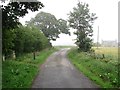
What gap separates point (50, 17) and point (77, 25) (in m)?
22.7

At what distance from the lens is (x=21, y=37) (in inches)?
1721

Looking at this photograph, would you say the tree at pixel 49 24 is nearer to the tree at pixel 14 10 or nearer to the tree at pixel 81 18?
the tree at pixel 81 18

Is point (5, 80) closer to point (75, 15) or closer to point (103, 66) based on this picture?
point (103, 66)

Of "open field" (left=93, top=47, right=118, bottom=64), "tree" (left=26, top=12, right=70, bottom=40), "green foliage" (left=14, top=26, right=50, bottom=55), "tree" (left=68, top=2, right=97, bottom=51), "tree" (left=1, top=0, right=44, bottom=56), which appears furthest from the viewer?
"tree" (left=26, top=12, right=70, bottom=40)

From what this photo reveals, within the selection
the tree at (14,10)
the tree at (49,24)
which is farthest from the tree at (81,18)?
the tree at (14,10)

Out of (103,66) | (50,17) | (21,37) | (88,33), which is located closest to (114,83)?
(103,66)

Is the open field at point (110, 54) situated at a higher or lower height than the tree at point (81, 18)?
lower

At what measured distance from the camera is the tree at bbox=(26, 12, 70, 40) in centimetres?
8875

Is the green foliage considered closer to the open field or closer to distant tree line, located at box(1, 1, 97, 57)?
distant tree line, located at box(1, 1, 97, 57)

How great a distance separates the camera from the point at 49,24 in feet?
292

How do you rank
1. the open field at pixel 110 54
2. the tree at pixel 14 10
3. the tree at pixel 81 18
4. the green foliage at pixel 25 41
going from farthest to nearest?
the tree at pixel 81 18
the green foliage at pixel 25 41
the open field at pixel 110 54
the tree at pixel 14 10

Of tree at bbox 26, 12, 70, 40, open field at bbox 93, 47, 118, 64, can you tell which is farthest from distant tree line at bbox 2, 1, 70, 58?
open field at bbox 93, 47, 118, 64

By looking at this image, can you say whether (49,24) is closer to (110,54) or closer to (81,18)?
(81,18)

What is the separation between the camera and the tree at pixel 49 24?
8875 centimetres
